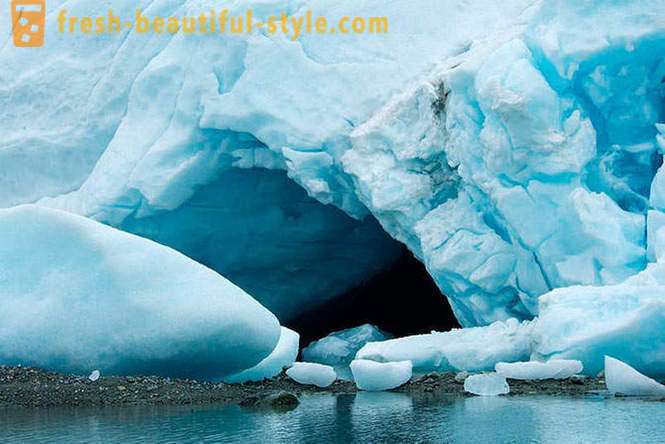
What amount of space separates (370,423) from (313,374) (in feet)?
6.39

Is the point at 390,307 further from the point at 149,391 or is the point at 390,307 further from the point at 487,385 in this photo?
the point at 149,391

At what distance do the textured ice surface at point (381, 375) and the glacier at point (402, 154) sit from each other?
0.92 meters

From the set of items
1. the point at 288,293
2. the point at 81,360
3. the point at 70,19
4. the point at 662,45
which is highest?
the point at 70,19

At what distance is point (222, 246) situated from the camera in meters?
10.6

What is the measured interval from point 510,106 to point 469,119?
28.3 inches

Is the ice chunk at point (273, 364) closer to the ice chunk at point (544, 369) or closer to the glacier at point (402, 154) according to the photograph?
the glacier at point (402, 154)

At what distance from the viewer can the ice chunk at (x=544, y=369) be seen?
19.1 ft

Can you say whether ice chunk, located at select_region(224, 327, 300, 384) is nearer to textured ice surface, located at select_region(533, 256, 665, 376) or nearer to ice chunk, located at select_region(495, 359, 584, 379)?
ice chunk, located at select_region(495, 359, 584, 379)

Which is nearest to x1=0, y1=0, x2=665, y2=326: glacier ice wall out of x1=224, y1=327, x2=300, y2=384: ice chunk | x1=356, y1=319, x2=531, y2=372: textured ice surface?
x1=356, y1=319, x2=531, y2=372: textured ice surface

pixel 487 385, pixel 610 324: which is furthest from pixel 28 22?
pixel 610 324

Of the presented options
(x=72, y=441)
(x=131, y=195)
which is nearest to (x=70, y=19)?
(x=131, y=195)

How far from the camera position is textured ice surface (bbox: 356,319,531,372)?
6805mm

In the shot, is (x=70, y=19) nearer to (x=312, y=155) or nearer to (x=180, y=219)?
(x=180, y=219)

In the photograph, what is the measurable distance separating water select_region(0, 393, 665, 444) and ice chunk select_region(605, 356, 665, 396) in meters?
0.29
